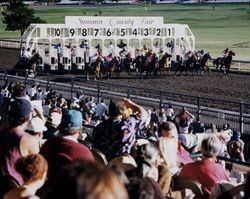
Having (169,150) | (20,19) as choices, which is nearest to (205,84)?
(169,150)

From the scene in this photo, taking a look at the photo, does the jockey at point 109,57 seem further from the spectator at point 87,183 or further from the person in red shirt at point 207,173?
the spectator at point 87,183

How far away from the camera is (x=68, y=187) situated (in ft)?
10.3

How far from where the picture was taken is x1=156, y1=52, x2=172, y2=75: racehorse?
32.9 m

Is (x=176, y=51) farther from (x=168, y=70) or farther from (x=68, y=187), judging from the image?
(x=68, y=187)

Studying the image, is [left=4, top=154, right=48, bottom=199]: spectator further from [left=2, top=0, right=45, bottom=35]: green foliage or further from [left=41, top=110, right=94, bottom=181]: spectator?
[left=2, top=0, right=45, bottom=35]: green foliage

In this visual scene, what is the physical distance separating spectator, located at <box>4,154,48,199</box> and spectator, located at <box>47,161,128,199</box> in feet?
4.54

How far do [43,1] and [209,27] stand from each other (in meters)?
115

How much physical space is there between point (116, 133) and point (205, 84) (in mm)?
22909

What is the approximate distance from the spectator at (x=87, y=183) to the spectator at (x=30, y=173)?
4.54 ft

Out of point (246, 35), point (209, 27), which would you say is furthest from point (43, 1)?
point (246, 35)

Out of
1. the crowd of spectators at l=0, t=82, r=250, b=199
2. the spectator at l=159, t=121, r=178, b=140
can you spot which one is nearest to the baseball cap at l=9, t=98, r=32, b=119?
the crowd of spectators at l=0, t=82, r=250, b=199

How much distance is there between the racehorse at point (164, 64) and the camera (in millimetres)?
32875

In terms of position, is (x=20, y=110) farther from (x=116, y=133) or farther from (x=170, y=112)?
(x=170, y=112)

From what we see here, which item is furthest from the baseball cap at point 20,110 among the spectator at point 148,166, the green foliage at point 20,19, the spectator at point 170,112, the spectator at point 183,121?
the green foliage at point 20,19
